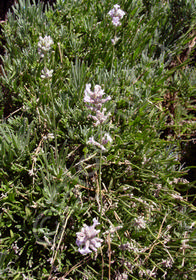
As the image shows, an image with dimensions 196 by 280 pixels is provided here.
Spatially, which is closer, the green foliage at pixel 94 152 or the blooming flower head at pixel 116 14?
the green foliage at pixel 94 152

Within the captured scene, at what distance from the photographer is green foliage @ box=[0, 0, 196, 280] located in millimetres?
1647

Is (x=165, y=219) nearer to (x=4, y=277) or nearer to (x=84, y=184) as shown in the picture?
(x=84, y=184)

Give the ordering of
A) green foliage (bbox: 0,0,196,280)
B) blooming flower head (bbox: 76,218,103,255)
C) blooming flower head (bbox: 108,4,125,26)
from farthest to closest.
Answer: blooming flower head (bbox: 108,4,125,26), green foliage (bbox: 0,0,196,280), blooming flower head (bbox: 76,218,103,255)

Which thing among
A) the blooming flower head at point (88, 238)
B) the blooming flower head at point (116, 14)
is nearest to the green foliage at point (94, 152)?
the blooming flower head at point (116, 14)

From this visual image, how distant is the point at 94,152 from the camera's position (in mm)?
1832

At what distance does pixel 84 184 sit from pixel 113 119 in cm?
66

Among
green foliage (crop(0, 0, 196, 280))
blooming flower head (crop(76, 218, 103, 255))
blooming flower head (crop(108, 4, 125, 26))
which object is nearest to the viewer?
blooming flower head (crop(76, 218, 103, 255))

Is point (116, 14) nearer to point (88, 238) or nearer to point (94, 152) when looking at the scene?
point (94, 152)

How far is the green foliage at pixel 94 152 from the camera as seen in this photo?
1.65m

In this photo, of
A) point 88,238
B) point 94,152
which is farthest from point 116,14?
point 88,238

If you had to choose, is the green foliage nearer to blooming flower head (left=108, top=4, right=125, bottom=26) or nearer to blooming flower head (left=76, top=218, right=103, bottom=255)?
blooming flower head (left=108, top=4, right=125, bottom=26)

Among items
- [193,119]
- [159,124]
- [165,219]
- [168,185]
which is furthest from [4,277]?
[193,119]

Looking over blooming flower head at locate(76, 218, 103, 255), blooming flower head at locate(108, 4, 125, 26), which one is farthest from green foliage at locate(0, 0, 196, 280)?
blooming flower head at locate(76, 218, 103, 255)

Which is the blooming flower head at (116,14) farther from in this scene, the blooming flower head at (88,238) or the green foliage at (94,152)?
the blooming flower head at (88,238)
